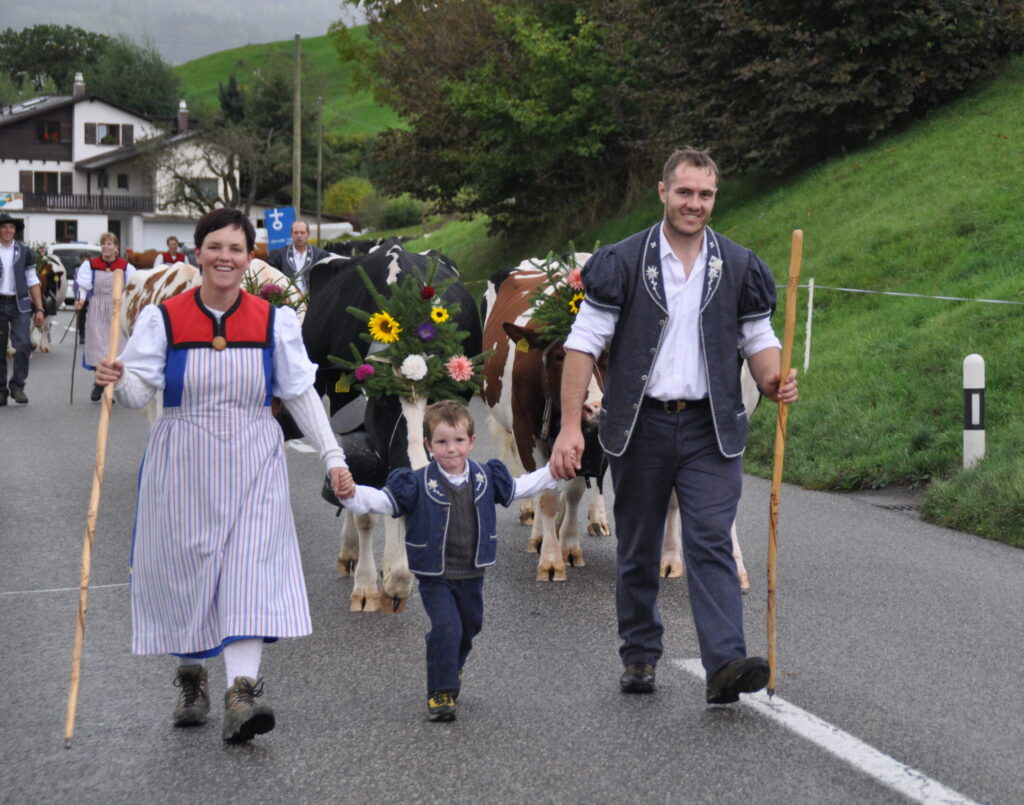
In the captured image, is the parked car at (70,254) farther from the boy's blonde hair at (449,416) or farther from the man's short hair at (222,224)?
the boy's blonde hair at (449,416)

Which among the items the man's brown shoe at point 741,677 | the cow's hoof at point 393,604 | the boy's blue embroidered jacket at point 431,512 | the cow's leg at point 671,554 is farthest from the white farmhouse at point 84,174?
the man's brown shoe at point 741,677

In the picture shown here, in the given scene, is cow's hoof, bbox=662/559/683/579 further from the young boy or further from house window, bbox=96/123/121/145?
house window, bbox=96/123/121/145

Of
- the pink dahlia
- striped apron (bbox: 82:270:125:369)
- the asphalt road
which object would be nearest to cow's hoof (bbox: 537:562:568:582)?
the asphalt road

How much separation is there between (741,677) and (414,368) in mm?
2523

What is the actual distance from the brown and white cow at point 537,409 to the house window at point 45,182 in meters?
91.2

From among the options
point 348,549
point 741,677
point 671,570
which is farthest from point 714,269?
point 348,549

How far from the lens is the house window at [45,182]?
95.9 meters

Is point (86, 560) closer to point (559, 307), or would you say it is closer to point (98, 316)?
point (559, 307)

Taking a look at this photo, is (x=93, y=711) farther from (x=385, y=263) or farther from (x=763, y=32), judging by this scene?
(x=763, y=32)

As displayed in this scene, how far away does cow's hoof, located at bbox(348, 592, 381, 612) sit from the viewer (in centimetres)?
790

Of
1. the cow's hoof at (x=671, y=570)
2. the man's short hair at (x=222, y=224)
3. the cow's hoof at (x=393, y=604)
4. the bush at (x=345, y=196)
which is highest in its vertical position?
the bush at (x=345, y=196)

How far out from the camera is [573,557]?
9102 millimetres

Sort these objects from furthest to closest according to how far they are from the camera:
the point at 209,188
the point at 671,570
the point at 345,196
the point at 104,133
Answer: the point at 345,196 < the point at 104,133 < the point at 209,188 < the point at 671,570

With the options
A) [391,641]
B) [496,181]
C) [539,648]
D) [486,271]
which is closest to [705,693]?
[539,648]
